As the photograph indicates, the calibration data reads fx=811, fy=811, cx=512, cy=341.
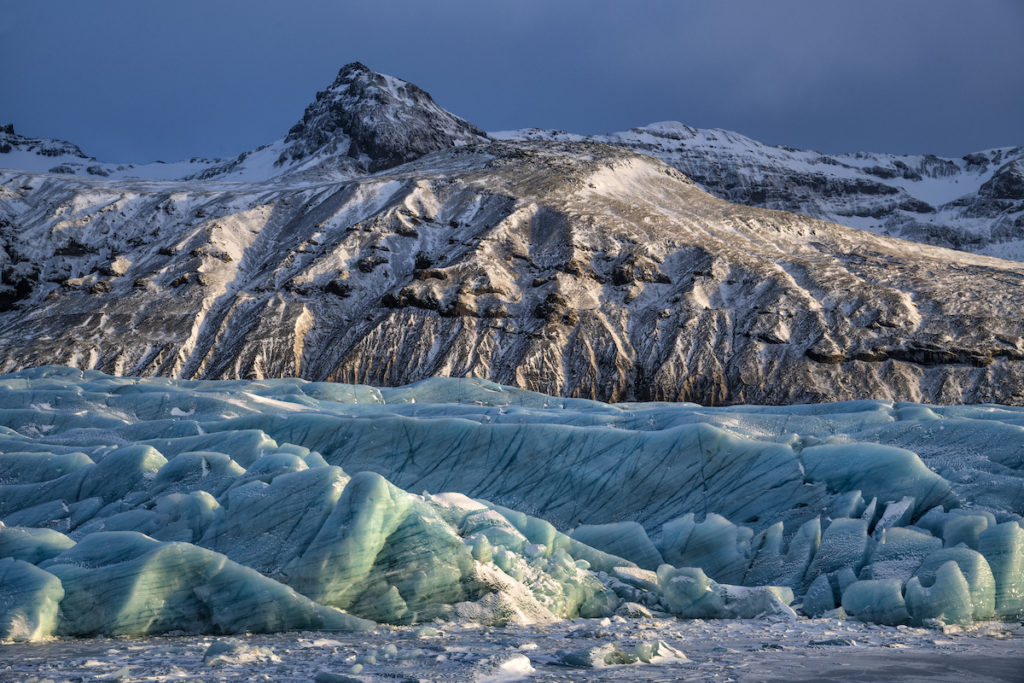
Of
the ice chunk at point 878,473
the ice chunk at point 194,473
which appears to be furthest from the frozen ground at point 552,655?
the ice chunk at point 194,473

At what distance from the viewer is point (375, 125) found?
13212cm

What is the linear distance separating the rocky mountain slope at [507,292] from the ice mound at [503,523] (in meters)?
35.8

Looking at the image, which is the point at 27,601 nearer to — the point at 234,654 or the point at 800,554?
the point at 234,654

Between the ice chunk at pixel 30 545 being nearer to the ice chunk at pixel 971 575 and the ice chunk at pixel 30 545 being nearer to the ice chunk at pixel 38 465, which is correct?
the ice chunk at pixel 38 465

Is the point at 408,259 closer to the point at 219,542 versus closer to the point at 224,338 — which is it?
the point at 224,338

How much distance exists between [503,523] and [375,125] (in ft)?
423

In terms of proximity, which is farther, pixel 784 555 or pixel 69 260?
pixel 69 260

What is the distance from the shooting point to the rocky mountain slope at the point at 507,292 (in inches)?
2078

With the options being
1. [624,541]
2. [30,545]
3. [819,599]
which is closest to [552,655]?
[624,541]

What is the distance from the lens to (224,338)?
58750mm

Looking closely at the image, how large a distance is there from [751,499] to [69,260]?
74.6 m

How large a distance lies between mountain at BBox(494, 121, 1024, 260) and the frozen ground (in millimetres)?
140664

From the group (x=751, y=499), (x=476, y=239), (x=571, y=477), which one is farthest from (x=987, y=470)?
(x=476, y=239)

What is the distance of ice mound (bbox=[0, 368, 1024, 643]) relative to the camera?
9.37 meters
